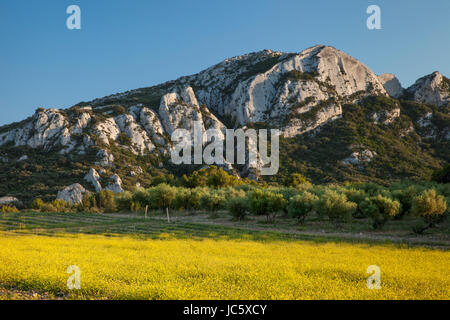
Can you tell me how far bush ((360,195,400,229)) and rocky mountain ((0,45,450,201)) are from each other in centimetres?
5743

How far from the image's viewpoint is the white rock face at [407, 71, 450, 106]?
133 meters

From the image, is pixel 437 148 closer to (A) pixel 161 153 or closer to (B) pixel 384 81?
(B) pixel 384 81

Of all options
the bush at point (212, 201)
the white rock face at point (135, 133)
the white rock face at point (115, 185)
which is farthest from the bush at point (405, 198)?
the white rock face at point (135, 133)

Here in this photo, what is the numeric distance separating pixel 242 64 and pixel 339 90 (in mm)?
60118

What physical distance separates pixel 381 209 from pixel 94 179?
69.4m

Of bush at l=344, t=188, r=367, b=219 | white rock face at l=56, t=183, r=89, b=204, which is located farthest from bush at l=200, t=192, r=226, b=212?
white rock face at l=56, t=183, r=89, b=204

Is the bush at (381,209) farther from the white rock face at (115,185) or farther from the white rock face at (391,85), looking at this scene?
the white rock face at (391,85)

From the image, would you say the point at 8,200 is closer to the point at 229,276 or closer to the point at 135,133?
the point at 135,133

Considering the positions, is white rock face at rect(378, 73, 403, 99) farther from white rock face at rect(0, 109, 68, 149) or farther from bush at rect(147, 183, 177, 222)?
white rock face at rect(0, 109, 68, 149)

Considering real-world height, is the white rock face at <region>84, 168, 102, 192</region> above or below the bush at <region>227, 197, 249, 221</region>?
above

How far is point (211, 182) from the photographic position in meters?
81.3

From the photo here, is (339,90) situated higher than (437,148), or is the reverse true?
(339,90)
